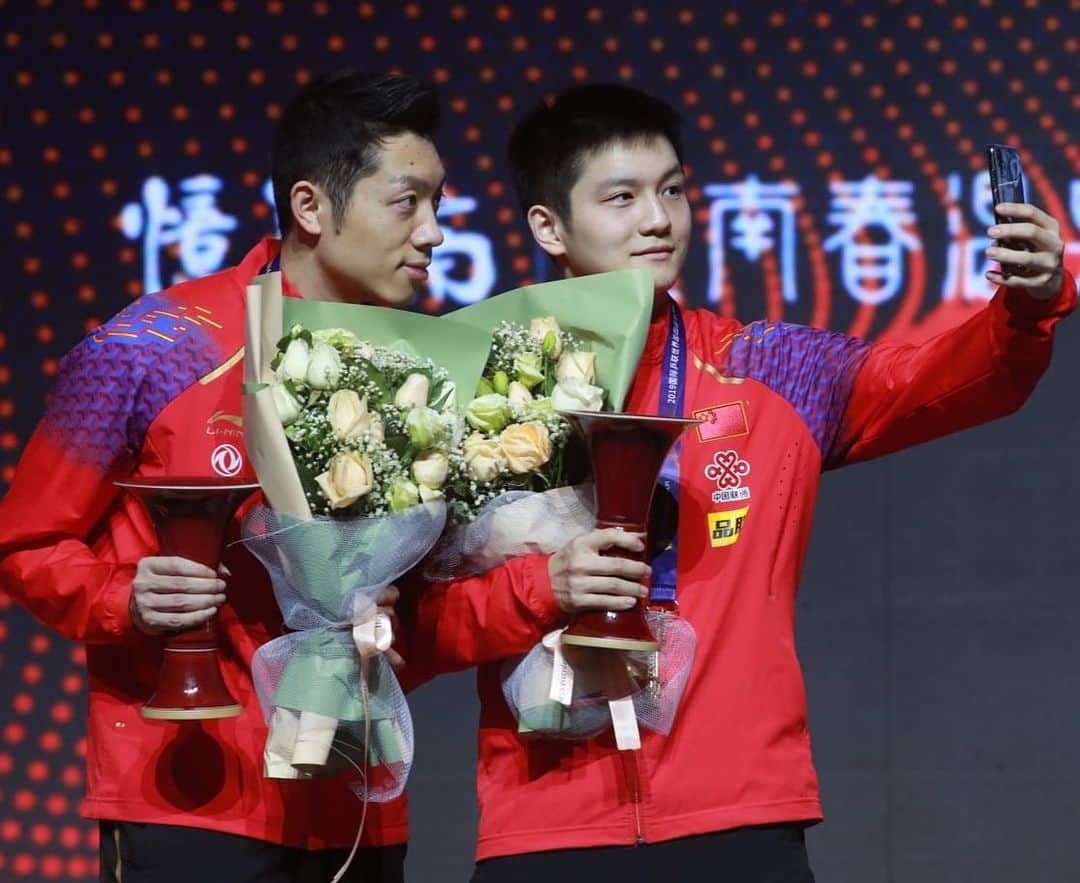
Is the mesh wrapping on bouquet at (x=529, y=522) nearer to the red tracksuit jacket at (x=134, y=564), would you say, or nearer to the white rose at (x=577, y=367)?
the white rose at (x=577, y=367)

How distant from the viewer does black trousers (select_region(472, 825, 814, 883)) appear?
2.24 metres

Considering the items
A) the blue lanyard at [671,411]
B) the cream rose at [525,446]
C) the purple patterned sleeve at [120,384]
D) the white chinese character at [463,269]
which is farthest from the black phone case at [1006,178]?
the white chinese character at [463,269]

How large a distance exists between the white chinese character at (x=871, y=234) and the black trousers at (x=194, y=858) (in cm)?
204

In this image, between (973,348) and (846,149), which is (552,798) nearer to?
(973,348)

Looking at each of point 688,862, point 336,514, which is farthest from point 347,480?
point 688,862

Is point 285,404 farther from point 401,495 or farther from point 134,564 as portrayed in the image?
point 134,564

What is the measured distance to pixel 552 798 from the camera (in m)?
2.29

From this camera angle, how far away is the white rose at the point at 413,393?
2238 mm

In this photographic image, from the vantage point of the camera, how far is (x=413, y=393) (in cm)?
224

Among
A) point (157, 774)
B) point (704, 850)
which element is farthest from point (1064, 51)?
point (157, 774)

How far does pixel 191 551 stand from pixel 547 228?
2.57 feet

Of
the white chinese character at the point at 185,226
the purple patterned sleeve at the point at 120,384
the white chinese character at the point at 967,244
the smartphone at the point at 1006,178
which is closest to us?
the smartphone at the point at 1006,178

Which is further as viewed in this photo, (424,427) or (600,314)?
(600,314)

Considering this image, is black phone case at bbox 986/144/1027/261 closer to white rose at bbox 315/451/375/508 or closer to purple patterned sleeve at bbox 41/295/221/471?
white rose at bbox 315/451/375/508
